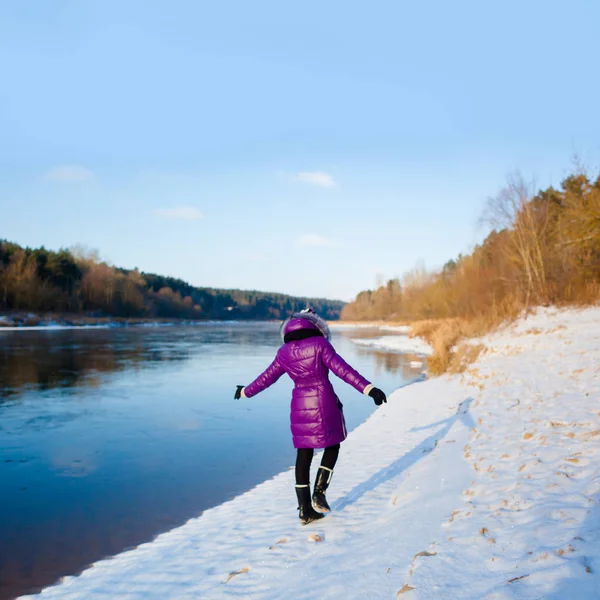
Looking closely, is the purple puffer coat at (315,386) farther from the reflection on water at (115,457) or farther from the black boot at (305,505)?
the reflection on water at (115,457)

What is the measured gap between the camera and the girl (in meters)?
4.00

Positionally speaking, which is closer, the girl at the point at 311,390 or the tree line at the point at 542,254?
the girl at the point at 311,390

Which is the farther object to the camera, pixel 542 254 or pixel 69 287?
pixel 69 287

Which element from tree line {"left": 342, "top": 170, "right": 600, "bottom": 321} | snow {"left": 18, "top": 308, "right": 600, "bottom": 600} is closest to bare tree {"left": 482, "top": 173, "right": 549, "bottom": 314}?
tree line {"left": 342, "top": 170, "right": 600, "bottom": 321}

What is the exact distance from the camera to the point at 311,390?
4070 mm

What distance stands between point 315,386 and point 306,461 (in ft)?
2.24

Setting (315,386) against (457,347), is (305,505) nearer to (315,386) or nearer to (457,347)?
(315,386)

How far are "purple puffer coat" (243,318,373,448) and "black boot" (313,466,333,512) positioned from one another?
34cm

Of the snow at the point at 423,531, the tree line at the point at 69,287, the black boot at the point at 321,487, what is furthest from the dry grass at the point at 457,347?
the tree line at the point at 69,287

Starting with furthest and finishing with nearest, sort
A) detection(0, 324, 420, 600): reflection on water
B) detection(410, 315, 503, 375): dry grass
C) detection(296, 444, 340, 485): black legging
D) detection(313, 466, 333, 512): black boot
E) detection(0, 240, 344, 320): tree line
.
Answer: detection(0, 240, 344, 320): tree line, detection(410, 315, 503, 375): dry grass, detection(0, 324, 420, 600): reflection on water, detection(313, 466, 333, 512): black boot, detection(296, 444, 340, 485): black legging

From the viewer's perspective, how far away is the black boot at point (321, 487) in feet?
13.9

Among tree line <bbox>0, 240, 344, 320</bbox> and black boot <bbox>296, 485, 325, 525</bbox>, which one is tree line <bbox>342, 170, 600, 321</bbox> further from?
tree line <bbox>0, 240, 344, 320</bbox>

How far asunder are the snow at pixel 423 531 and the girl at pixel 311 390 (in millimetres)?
525

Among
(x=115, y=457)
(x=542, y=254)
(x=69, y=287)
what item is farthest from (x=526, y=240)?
(x=69, y=287)
